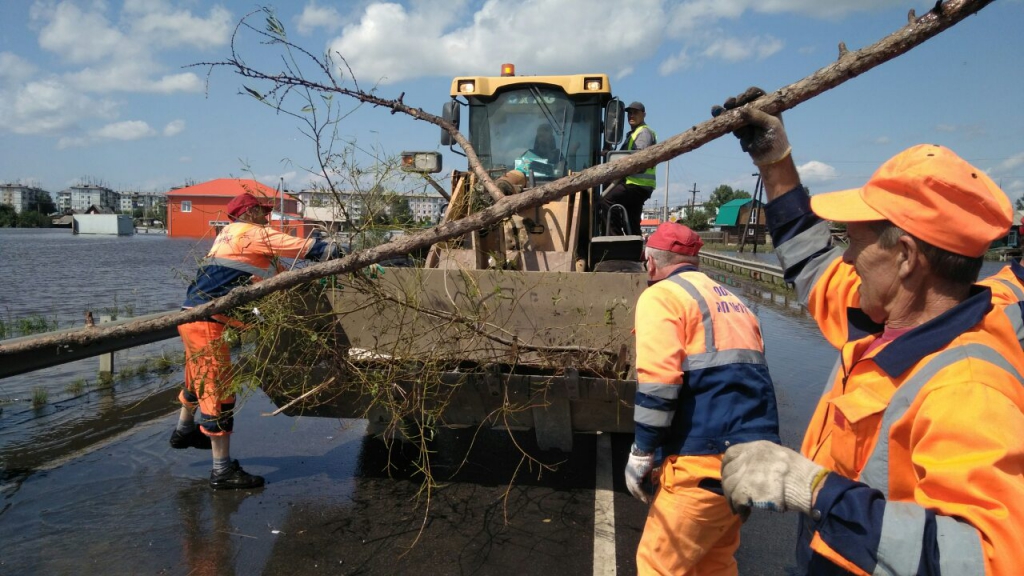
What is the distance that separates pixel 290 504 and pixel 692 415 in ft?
10.0

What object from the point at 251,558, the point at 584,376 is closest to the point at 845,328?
the point at 584,376

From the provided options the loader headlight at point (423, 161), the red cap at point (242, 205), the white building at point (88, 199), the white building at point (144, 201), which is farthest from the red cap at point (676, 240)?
the white building at point (88, 199)

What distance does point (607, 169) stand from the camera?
2586 mm

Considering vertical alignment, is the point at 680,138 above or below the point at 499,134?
below

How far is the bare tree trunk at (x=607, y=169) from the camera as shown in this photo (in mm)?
2049

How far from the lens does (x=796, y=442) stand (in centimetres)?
591

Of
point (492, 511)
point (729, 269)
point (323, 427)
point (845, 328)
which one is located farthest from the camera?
point (729, 269)

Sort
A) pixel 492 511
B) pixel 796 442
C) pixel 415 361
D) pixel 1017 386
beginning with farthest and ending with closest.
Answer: pixel 796 442, pixel 492 511, pixel 415 361, pixel 1017 386

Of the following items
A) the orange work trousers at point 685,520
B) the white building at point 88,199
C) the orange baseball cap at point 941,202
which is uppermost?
the white building at point 88,199

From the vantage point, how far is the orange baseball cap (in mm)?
1440

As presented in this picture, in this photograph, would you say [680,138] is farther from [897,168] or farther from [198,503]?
[198,503]

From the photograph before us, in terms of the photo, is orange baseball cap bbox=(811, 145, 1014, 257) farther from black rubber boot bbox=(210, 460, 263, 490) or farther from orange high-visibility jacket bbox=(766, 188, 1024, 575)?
black rubber boot bbox=(210, 460, 263, 490)

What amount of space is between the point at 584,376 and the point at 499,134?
14.1 ft

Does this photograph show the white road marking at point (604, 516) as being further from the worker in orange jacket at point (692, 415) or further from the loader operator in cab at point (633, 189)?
the loader operator in cab at point (633, 189)
